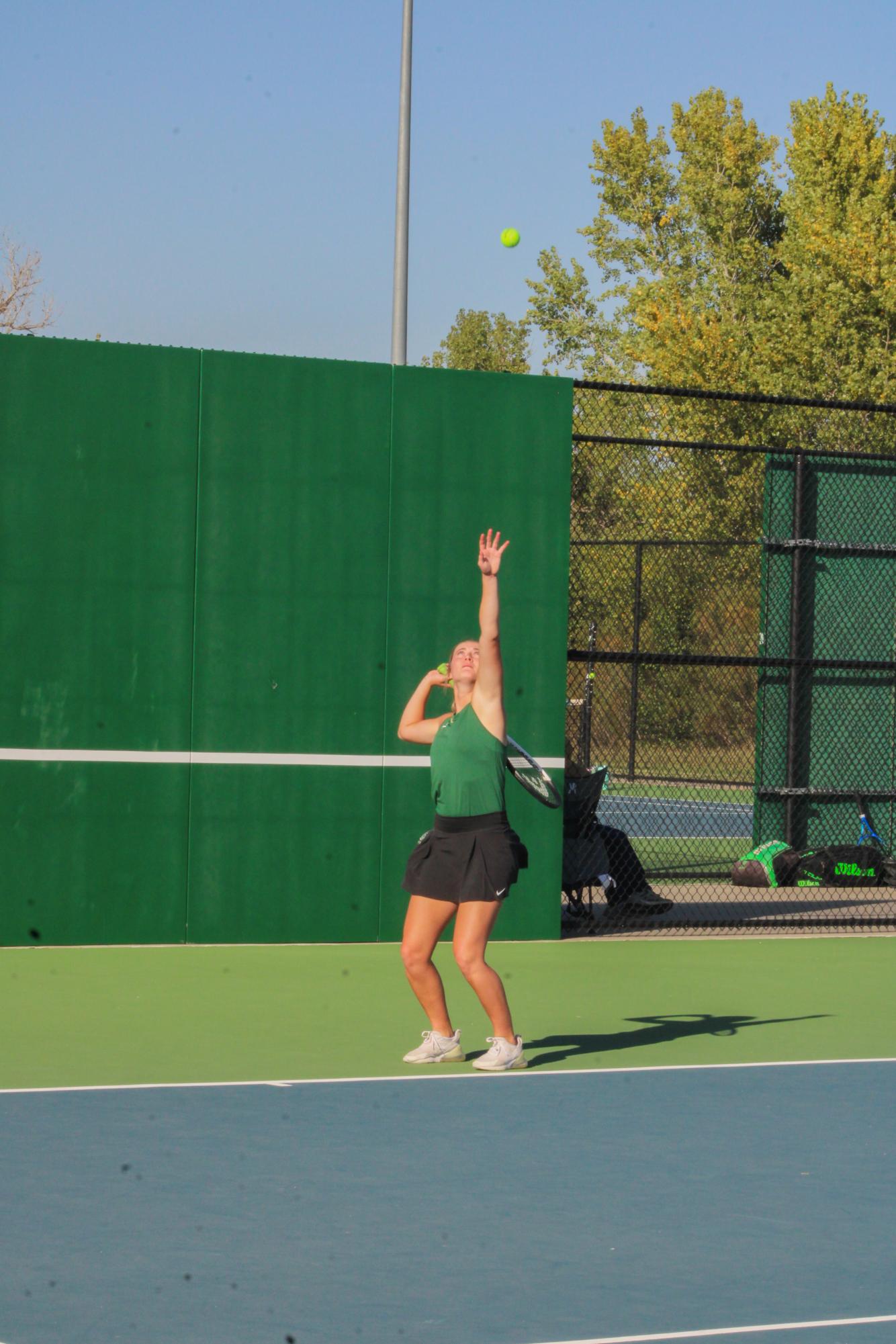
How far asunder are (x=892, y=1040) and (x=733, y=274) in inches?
1379

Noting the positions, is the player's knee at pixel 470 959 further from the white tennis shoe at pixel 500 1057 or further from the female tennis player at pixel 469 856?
the white tennis shoe at pixel 500 1057

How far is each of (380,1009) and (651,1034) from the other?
132 cm

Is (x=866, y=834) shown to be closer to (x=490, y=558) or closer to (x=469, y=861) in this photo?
(x=469, y=861)

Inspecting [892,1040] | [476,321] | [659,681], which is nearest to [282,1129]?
[892,1040]

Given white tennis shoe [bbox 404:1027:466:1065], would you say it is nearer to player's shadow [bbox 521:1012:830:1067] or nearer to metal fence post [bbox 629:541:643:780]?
player's shadow [bbox 521:1012:830:1067]

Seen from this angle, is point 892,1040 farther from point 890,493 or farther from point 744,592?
point 744,592

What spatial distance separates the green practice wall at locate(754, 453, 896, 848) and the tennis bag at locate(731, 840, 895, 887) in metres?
0.22

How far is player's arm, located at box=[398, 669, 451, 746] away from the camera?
827cm

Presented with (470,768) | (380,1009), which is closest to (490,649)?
(470,768)

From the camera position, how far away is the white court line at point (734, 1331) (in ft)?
15.3

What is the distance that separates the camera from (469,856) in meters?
8.07

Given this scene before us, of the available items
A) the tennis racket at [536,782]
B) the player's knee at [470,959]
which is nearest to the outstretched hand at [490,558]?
the tennis racket at [536,782]

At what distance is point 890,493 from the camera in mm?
15961

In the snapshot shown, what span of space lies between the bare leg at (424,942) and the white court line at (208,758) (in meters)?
3.74
